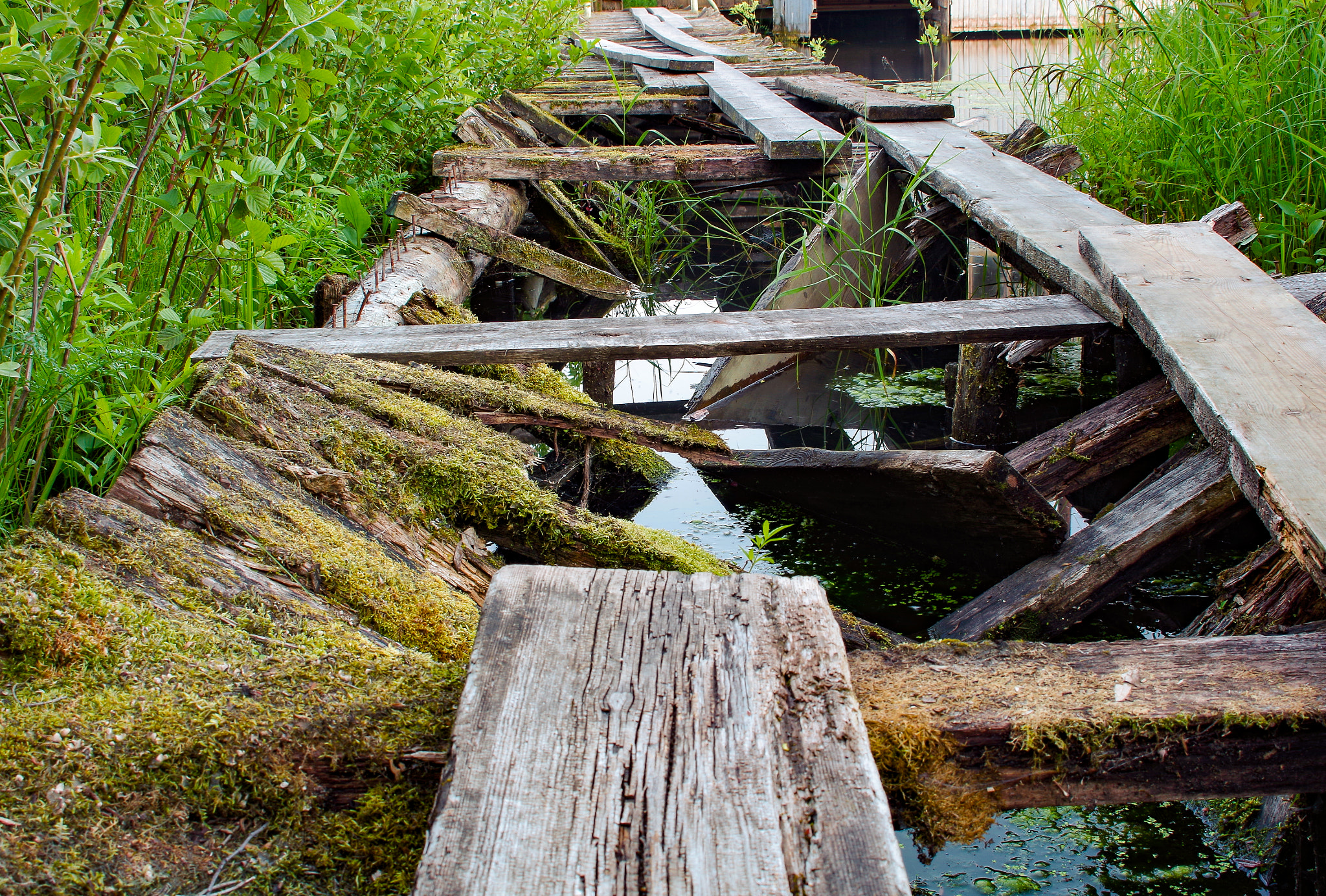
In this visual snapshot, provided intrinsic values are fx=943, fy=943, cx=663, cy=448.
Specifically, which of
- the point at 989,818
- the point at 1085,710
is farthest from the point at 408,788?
the point at 1085,710

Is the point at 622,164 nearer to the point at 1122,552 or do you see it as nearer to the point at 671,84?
the point at 671,84

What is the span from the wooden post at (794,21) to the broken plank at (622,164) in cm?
964

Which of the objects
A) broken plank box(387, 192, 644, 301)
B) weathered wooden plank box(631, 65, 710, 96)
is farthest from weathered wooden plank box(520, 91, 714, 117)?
broken plank box(387, 192, 644, 301)

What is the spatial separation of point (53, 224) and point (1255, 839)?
8.25 ft

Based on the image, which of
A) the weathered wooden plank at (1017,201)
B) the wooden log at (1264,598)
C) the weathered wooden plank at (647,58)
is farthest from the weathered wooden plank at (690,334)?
the weathered wooden plank at (647,58)

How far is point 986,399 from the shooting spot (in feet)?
12.8

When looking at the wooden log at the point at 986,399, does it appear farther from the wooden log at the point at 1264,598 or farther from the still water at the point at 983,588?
the wooden log at the point at 1264,598

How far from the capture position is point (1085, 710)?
1182 millimetres

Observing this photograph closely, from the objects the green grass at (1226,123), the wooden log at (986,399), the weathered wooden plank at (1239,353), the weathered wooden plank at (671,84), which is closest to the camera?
the weathered wooden plank at (1239,353)

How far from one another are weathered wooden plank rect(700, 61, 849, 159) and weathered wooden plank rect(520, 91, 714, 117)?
177mm

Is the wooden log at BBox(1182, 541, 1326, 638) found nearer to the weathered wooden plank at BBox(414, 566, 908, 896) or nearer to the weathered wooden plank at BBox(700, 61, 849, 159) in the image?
the weathered wooden plank at BBox(414, 566, 908, 896)

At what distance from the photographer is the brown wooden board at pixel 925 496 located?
235cm

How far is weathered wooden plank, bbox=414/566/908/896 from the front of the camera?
883 mm

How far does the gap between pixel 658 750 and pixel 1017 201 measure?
3.39 m
